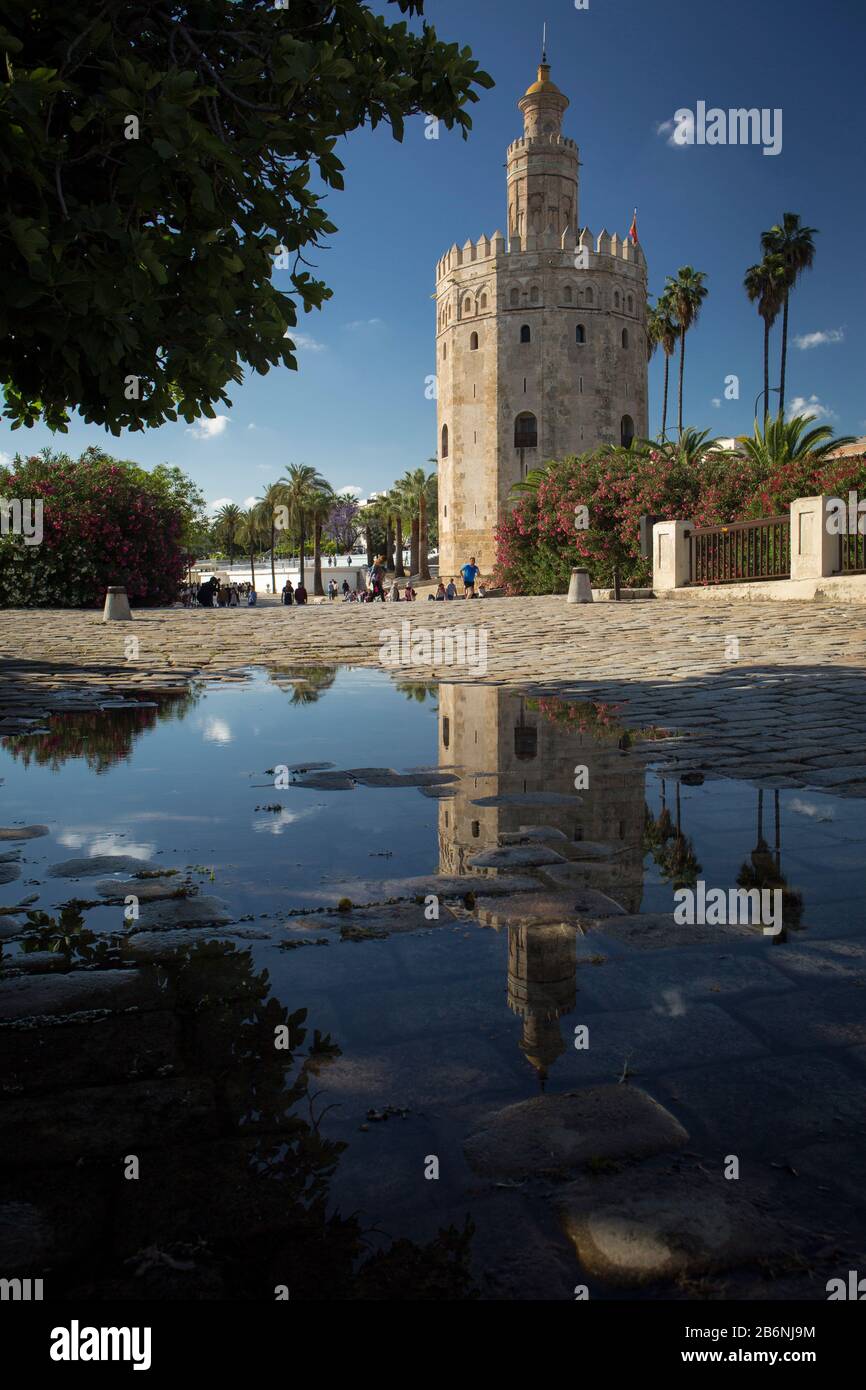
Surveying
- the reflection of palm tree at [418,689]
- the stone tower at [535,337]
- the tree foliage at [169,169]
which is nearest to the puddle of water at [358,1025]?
the tree foliage at [169,169]

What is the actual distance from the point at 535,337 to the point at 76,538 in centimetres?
3176

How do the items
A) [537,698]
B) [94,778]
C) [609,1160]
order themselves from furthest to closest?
[537,698], [94,778], [609,1160]

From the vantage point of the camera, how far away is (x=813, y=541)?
17781 mm

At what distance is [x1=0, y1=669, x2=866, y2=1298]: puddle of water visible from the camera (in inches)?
68.9

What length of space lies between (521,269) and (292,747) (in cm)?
5177

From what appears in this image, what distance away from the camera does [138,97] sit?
3551mm

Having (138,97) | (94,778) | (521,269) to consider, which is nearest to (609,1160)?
(138,97)

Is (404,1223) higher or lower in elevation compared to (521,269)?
lower

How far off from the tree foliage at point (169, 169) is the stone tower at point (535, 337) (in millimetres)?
48997

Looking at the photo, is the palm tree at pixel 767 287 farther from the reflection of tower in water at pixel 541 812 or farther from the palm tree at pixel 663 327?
the reflection of tower in water at pixel 541 812

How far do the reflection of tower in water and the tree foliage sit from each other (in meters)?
2.46

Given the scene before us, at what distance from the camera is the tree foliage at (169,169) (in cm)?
351

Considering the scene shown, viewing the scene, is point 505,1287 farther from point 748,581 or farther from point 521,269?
point 521,269

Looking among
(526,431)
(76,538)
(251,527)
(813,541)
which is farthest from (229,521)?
(813,541)
